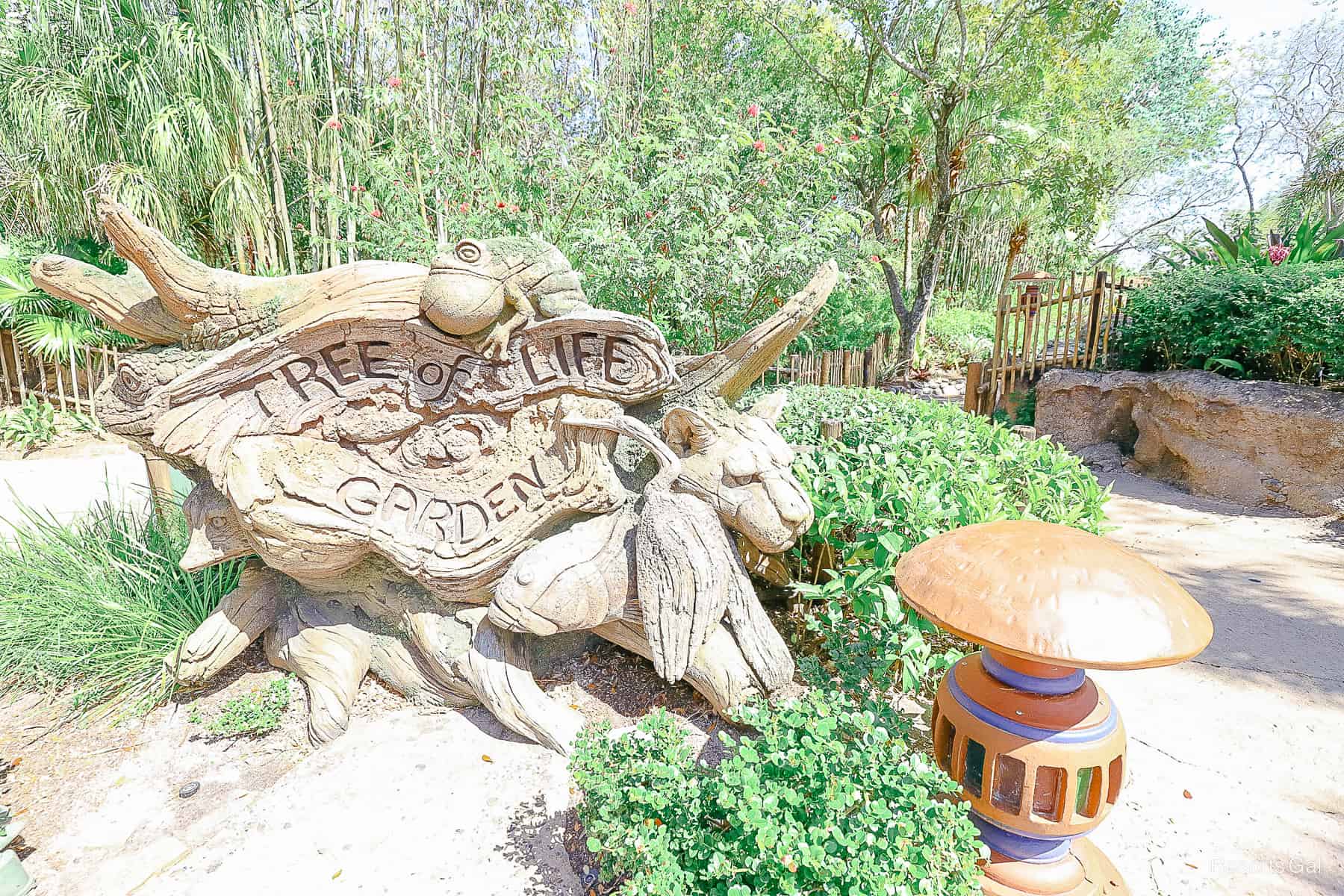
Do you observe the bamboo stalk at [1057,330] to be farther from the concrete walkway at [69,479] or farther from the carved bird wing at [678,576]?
the concrete walkway at [69,479]

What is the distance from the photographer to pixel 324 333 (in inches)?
104

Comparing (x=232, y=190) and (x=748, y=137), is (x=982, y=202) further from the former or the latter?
(x=232, y=190)

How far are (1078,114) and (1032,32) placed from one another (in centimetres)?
354

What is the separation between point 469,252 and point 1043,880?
2.75 meters

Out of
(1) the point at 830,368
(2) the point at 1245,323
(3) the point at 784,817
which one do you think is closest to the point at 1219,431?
(2) the point at 1245,323

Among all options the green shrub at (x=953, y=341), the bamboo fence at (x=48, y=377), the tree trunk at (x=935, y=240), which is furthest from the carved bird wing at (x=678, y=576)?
the green shrub at (x=953, y=341)

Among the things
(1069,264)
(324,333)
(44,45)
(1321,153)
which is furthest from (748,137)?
(1069,264)

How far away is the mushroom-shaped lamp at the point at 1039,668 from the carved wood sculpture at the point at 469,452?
82 cm

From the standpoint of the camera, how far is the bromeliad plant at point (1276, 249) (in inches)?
281

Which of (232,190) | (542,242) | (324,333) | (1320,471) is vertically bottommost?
(1320,471)

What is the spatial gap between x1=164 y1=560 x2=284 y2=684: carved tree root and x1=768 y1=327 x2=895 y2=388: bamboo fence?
6932mm

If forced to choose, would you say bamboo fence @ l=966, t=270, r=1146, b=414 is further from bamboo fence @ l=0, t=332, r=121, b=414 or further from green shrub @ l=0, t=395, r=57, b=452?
green shrub @ l=0, t=395, r=57, b=452

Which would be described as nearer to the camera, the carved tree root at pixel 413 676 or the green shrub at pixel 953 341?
the carved tree root at pixel 413 676

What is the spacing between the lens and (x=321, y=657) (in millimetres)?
2912
